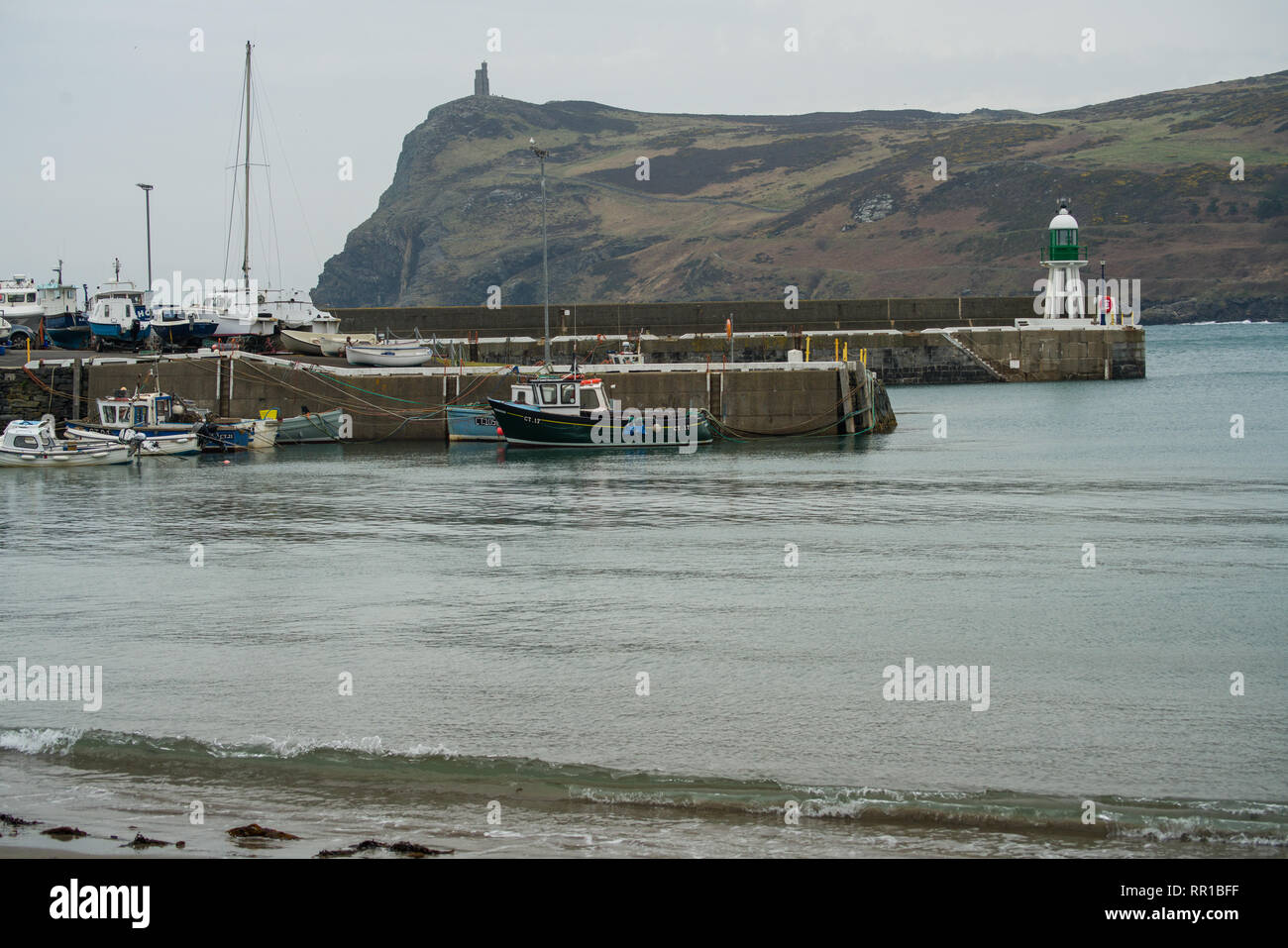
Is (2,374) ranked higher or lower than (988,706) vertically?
higher

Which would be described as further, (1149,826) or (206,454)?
(206,454)

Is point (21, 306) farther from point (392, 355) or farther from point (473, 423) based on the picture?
point (473, 423)

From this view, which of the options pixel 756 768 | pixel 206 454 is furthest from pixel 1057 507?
pixel 206 454

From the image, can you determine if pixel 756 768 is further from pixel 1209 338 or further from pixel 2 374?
pixel 1209 338

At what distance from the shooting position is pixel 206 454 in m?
46.7

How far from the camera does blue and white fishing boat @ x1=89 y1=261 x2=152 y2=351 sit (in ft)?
190

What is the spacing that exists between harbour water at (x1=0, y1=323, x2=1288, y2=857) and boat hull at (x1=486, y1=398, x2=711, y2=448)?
343 inches

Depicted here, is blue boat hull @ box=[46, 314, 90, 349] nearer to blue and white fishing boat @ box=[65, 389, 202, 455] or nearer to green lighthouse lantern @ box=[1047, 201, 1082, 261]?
blue and white fishing boat @ box=[65, 389, 202, 455]

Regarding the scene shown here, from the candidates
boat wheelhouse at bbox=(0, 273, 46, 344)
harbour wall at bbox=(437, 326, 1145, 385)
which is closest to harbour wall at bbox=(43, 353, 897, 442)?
boat wheelhouse at bbox=(0, 273, 46, 344)

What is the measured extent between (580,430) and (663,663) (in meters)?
28.3
